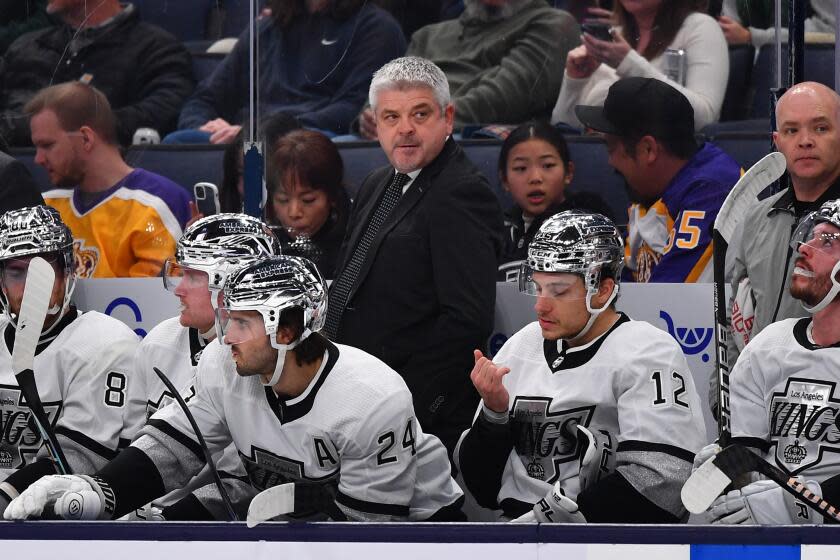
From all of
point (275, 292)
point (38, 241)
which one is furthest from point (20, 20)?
point (275, 292)

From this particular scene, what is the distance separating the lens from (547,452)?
125 inches

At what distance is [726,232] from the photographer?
119 inches

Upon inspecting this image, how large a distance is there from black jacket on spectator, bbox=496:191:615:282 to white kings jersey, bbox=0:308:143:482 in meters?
1.07

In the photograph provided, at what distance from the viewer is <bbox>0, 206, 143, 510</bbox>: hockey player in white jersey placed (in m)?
3.51

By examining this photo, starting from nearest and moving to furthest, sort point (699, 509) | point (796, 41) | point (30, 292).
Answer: point (699, 509), point (30, 292), point (796, 41)

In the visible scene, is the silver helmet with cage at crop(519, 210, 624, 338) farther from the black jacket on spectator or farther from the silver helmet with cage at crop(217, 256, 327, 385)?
the black jacket on spectator

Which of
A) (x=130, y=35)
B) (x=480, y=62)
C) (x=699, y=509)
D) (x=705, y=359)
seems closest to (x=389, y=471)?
(x=699, y=509)

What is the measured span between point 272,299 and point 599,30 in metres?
1.64

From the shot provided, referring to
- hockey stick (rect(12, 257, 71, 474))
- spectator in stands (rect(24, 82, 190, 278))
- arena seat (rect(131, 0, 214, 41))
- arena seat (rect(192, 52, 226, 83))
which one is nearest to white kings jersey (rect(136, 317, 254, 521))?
hockey stick (rect(12, 257, 71, 474))

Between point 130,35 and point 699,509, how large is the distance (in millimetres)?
2653

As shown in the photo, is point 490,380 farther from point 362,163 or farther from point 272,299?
point 362,163

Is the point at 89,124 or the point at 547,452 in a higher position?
the point at 89,124

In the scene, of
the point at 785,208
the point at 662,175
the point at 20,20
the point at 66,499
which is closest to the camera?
the point at 66,499

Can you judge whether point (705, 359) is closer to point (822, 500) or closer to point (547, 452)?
point (547, 452)
